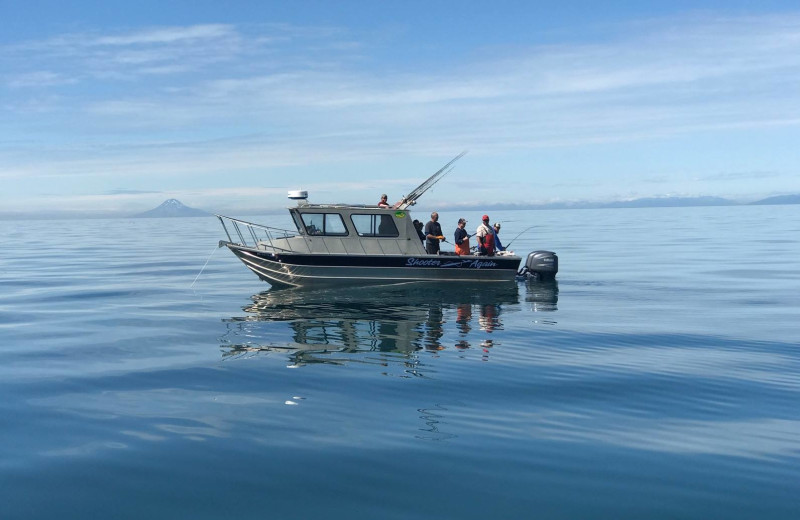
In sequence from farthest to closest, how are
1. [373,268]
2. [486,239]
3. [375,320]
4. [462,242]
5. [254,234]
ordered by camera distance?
[254,234]
[462,242]
[486,239]
[373,268]
[375,320]

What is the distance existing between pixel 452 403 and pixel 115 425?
14.1ft

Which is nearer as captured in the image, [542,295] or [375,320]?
[375,320]

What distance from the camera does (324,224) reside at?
922 inches

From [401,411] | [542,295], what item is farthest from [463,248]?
[401,411]

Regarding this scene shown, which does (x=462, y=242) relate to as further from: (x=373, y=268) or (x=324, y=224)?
(x=324, y=224)

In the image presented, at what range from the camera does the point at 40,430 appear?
8414 millimetres

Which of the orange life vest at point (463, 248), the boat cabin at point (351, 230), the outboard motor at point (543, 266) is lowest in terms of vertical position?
the outboard motor at point (543, 266)

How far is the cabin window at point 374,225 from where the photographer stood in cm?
2341

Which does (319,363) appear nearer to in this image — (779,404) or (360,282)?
(779,404)

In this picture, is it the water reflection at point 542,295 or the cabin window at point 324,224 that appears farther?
the cabin window at point 324,224

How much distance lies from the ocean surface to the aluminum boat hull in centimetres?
372

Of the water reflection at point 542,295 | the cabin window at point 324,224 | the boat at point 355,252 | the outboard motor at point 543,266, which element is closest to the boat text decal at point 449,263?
the boat at point 355,252

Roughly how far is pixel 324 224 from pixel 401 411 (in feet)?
49.2

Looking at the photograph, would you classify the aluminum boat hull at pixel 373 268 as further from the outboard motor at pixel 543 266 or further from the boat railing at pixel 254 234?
the outboard motor at pixel 543 266
